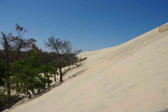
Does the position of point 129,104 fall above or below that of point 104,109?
above

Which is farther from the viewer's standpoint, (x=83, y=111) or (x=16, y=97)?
(x=16, y=97)

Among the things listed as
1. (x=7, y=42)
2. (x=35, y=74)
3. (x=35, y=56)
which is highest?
(x=7, y=42)

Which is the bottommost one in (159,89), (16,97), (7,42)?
(16,97)

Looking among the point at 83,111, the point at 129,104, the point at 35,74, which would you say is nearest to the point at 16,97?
the point at 35,74

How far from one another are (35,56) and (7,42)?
3325mm

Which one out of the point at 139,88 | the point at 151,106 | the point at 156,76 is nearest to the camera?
the point at 151,106

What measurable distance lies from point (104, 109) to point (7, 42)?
10.8 m

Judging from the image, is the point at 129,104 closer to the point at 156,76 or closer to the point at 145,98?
the point at 145,98

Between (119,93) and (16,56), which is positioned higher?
(16,56)

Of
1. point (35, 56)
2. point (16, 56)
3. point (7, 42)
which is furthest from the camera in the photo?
point (16, 56)

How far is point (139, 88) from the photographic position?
2127 mm

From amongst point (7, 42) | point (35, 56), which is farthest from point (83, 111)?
point (7, 42)

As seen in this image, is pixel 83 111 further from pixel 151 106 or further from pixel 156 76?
pixel 156 76

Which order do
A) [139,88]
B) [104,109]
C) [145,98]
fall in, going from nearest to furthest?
[145,98] → [104,109] → [139,88]
